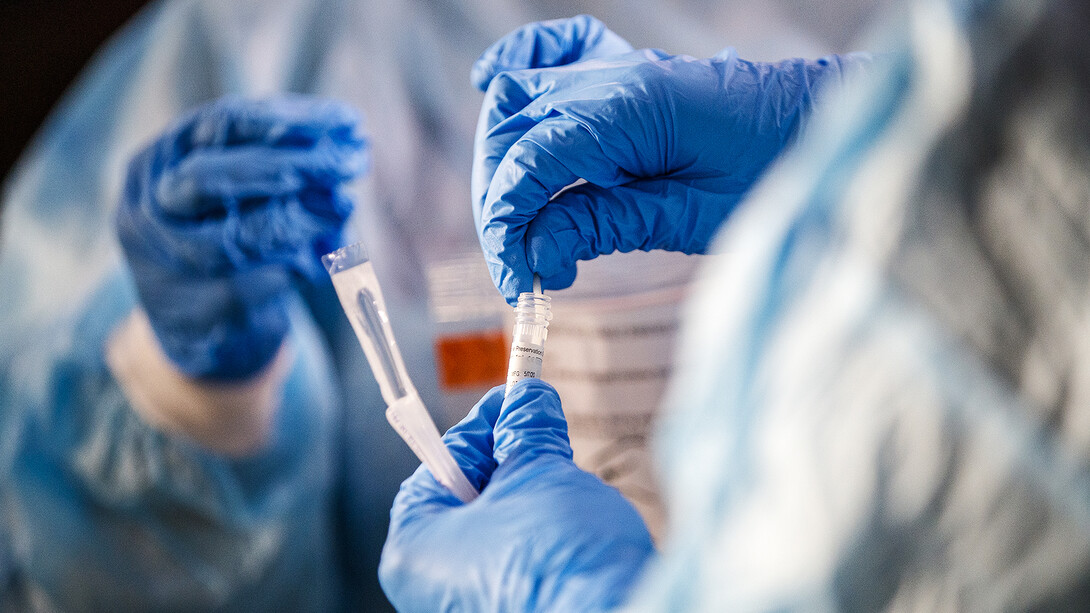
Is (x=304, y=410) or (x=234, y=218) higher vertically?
(x=234, y=218)

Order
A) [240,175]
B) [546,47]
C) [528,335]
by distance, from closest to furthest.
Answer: [528,335] < [546,47] < [240,175]

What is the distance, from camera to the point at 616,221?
0.74 meters

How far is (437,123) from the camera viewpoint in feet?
3.76

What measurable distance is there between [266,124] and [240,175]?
0.30 ft

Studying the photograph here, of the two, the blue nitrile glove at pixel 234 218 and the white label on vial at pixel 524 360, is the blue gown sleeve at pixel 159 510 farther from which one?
the white label on vial at pixel 524 360

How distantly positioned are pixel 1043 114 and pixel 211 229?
111 cm

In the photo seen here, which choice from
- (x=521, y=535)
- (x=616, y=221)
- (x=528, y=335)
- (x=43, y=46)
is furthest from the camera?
(x=43, y=46)

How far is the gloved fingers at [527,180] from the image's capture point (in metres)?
0.65

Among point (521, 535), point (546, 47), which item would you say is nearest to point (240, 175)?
point (546, 47)

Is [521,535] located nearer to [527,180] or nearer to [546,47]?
[527,180]

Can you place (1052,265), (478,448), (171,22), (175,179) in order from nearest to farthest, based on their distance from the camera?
(1052,265), (478,448), (175,179), (171,22)

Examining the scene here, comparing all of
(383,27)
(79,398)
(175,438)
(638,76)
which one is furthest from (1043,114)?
(79,398)

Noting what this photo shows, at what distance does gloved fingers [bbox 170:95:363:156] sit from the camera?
110cm

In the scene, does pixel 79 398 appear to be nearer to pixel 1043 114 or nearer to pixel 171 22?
pixel 171 22
